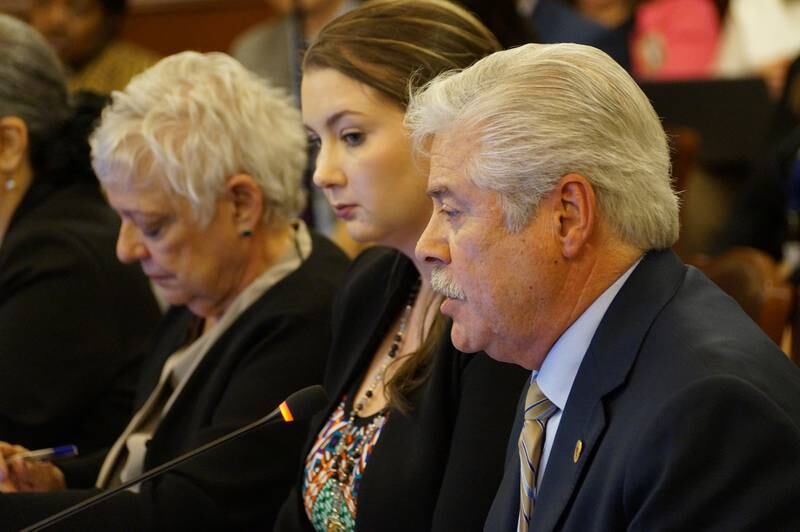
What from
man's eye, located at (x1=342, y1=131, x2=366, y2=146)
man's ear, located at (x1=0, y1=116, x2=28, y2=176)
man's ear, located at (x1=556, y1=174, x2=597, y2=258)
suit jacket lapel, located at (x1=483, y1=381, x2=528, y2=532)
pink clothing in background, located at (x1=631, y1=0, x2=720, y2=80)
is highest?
man's ear, located at (x1=556, y1=174, x2=597, y2=258)

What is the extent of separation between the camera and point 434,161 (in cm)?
158

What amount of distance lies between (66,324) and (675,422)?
1.64 metres

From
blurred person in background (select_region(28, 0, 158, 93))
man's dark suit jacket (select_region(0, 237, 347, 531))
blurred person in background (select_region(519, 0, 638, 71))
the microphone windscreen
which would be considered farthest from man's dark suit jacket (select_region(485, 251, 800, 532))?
blurred person in background (select_region(28, 0, 158, 93))

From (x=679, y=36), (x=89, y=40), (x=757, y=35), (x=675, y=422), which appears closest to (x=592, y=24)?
(x=679, y=36)

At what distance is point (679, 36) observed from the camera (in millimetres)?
5297

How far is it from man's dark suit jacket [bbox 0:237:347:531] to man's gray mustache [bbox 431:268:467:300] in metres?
0.72

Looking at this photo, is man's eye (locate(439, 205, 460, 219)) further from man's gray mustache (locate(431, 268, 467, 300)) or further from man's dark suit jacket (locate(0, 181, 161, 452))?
man's dark suit jacket (locate(0, 181, 161, 452))

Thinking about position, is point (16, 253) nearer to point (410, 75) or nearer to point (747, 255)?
point (410, 75)

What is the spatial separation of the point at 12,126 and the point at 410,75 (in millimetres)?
1212

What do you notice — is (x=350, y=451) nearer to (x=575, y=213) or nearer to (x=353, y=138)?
(x=353, y=138)

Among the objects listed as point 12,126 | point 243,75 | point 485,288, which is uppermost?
point 485,288

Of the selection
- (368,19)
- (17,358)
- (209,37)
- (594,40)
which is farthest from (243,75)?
(209,37)

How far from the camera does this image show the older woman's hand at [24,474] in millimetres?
2361

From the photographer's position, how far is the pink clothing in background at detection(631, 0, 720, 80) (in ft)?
17.1
